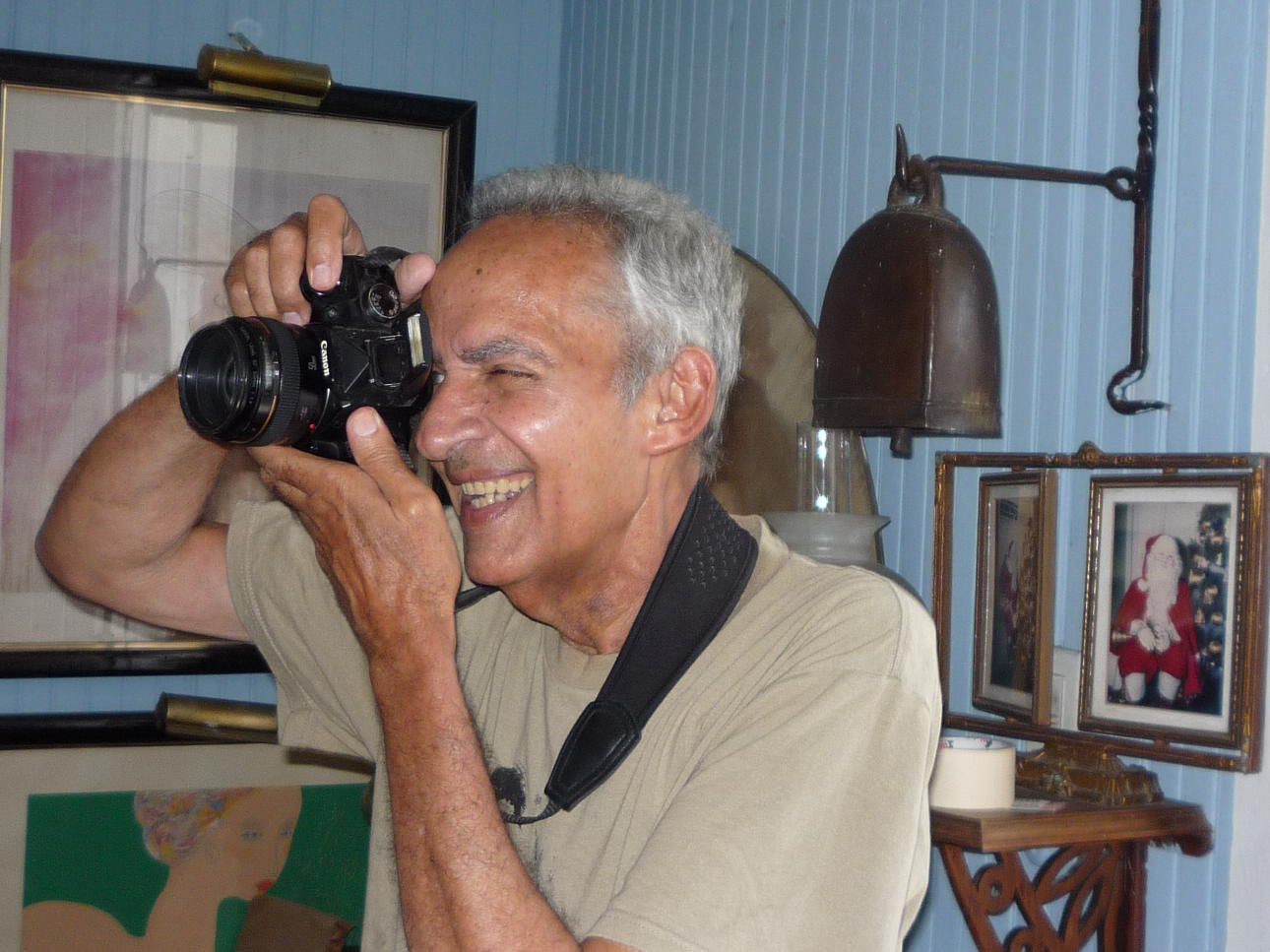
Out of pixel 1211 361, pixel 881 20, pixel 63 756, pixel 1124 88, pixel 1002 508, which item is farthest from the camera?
pixel 63 756

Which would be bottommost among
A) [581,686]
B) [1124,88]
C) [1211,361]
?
[581,686]

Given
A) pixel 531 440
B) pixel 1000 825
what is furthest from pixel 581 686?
pixel 1000 825

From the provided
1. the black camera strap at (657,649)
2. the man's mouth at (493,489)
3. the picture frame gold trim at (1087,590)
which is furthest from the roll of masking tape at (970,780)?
the man's mouth at (493,489)

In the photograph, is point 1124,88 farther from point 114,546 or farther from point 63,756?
point 63,756

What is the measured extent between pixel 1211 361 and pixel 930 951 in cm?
72

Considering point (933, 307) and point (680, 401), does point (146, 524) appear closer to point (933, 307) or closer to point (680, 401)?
point (680, 401)

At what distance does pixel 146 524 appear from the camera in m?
1.27

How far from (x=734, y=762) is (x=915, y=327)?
52 centimetres

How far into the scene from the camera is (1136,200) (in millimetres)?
1213

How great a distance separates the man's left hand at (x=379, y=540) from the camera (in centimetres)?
97

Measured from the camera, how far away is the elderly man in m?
0.85

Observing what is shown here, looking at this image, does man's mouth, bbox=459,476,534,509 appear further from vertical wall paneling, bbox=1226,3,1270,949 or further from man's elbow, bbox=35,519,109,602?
vertical wall paneling, bbox=1226,3,1270,949

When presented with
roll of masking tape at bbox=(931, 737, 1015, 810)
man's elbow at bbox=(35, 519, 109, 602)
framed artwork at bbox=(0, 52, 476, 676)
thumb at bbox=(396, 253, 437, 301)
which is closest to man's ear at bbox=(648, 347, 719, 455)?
thumb at bbox=(396, 253, 437, 301)

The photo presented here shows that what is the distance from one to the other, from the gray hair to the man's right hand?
87 mm
